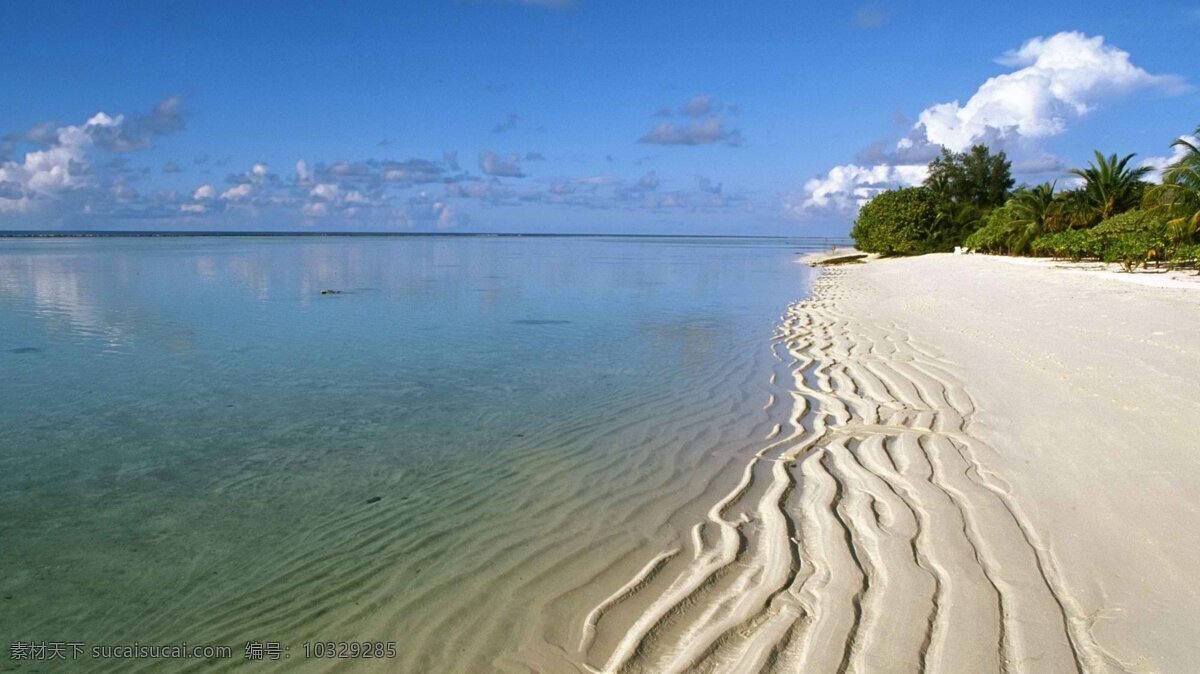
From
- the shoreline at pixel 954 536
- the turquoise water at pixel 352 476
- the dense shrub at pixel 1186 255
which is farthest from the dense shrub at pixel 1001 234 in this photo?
the shoreline at pixel 954 536

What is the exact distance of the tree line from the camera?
2711cm

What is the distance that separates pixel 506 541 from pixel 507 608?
923 mm

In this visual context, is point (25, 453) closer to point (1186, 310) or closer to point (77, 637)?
point (77, 637)

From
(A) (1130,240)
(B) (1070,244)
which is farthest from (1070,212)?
(A) (1130,240)

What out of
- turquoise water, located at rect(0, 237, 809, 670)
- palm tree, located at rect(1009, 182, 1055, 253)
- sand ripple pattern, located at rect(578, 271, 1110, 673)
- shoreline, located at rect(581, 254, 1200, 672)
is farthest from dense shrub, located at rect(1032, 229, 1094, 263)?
sand ripple pattern, located at rect(578, 271, 1110, 673)

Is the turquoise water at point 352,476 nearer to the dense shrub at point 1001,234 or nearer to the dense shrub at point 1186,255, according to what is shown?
the dense shrub at point 1186,255

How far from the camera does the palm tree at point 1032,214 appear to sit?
43.0 m

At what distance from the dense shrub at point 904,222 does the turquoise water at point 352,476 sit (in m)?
48.3

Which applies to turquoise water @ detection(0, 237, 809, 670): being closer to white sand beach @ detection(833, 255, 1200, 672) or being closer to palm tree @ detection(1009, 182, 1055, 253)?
white sand beach @ detection(833, 255, 1200, 672)

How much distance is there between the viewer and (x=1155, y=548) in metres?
4.18

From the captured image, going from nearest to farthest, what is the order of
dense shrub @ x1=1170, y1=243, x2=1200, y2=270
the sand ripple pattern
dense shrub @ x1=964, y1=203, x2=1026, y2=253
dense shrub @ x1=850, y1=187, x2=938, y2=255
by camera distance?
the sand ripple pattern → dense shrub @ x1=1170, y1=243, x2=1200, y2=270 → dense shrub @ x1=964, y1=203, x2=1026, y2=253 → dense shrub @ x1=850, y1=187, x2=938, y2=255

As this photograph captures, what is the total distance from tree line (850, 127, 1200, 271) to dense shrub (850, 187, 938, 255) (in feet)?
0.27

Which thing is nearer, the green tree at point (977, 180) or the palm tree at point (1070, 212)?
the palm tree at point (1070, 212)

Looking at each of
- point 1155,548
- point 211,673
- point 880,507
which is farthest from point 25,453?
point 1155,548
